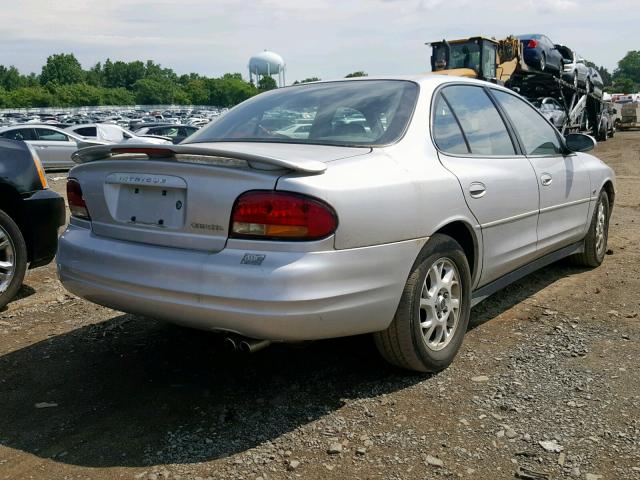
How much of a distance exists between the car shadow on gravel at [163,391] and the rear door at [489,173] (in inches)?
24.0

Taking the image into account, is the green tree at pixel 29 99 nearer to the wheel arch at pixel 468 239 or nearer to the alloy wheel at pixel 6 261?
the alloy wheel at pixel 6 261

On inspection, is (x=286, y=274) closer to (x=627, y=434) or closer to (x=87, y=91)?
(x=627, y=434)

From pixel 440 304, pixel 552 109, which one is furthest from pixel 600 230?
pixel 552 109

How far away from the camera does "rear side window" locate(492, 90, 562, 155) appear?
4.49m

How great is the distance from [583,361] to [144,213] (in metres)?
2.48

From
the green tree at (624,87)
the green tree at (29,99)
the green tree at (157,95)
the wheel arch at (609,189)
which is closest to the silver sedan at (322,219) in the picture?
the wheel arch at (609,189)

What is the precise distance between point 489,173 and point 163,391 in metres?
2.18

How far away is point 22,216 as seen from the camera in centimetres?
490

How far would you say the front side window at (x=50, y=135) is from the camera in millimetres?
17922

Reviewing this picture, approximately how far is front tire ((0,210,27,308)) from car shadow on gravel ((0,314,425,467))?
0.80 m

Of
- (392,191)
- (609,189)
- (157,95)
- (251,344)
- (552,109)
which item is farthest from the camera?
(157,95)

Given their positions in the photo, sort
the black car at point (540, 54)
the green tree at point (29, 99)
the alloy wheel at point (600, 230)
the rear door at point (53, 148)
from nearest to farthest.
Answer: the alloy wheel at point (600, 230) → the rear door at point (53, 148) → the black car at point (540, 54) → the green tree at point (29, 99)

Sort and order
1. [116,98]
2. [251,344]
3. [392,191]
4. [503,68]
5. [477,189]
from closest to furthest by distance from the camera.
Answer: 1. [251,344]
2. [392,191]
3. [477,189]
4. [503,68]
5. [116,98]

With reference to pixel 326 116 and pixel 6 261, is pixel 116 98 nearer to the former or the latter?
pixel 6 261
